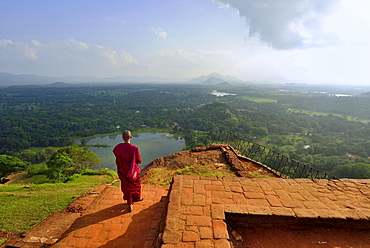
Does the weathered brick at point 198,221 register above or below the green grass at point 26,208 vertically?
above

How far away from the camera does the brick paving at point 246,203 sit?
281 centimetres

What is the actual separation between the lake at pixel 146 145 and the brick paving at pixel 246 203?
29.3 meters

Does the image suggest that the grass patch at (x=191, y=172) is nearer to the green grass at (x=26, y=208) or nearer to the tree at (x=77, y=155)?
the green grass at (x=26, y=208)

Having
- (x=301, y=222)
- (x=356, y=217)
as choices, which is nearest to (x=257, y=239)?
(x=301, y=222)

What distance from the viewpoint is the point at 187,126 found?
59.8 m

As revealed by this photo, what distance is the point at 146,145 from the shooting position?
4206cm

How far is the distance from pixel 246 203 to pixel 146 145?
3998 cm

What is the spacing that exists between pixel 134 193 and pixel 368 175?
3340 cm

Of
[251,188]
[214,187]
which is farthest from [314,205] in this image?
[214,187]

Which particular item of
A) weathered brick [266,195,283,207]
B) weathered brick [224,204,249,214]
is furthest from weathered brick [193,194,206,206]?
weathered brick [266,195,283,207]

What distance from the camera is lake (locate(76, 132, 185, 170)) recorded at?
33625 mm

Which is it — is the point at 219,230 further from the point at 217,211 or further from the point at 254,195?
the point at 254,195

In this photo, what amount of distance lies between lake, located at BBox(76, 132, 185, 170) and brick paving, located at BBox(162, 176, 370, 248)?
2935 cm

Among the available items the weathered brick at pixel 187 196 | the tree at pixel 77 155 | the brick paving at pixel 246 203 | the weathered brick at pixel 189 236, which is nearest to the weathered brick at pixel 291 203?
the brick paving at pixel 246 203
